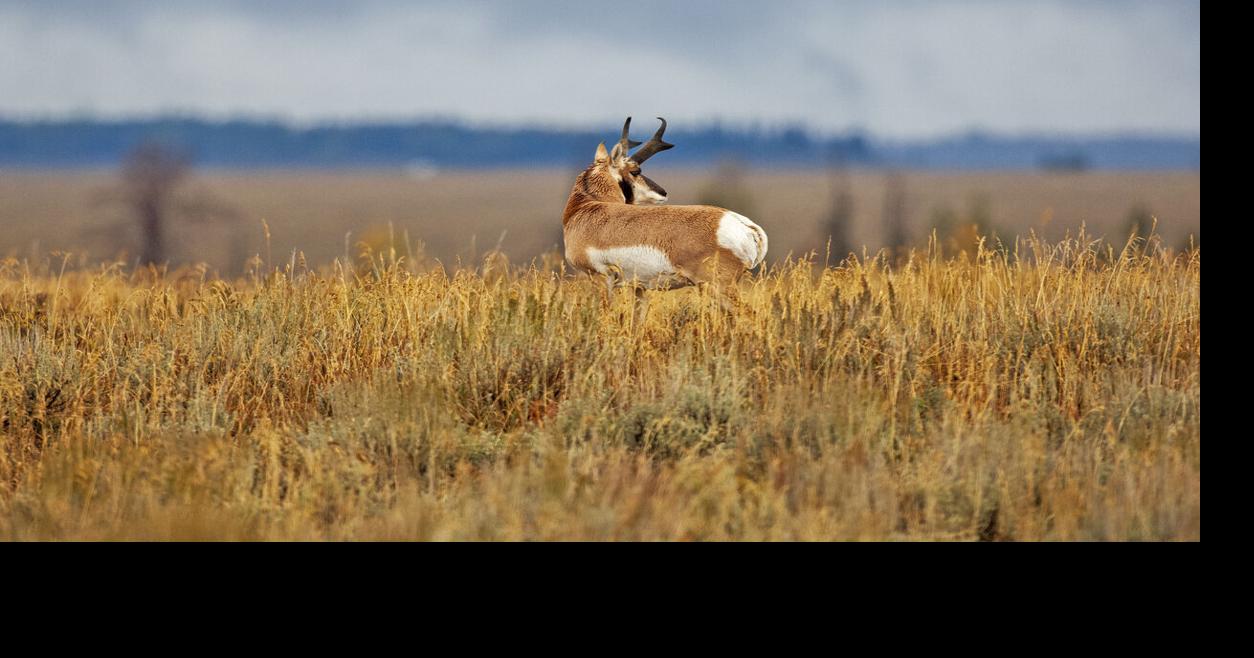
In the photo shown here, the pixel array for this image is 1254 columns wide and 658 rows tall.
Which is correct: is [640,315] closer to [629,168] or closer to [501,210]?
[629,168]

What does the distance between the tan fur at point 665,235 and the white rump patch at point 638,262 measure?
34 millimetres

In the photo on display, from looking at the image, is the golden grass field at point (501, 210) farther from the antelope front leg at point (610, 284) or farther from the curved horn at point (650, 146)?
the antelope front leg at point (610, 284)

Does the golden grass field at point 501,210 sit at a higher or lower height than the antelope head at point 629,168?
higher

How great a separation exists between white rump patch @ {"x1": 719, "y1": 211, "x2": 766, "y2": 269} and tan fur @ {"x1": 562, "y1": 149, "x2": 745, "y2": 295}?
0.04 meters

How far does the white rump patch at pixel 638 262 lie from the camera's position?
8.58 metres

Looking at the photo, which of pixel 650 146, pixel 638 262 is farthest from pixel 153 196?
pixel 638 262

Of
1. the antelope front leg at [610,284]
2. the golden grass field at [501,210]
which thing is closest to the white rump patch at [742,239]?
the antelope front leg at [610,284]

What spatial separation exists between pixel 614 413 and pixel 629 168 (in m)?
4.55

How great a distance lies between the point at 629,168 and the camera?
10297 millimetres

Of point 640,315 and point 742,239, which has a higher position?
point 742,239

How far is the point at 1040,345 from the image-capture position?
267 inches

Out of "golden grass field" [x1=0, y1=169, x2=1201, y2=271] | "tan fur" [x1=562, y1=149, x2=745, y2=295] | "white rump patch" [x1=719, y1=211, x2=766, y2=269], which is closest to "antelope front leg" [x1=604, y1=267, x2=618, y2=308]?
"tan fur" [x1=562, y1=149, x2=745, y2=295]

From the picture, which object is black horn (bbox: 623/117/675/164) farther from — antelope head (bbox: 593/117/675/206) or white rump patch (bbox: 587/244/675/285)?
white rump patch (bbox: 587/244/675/285)

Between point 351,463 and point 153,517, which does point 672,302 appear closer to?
point 351,463
